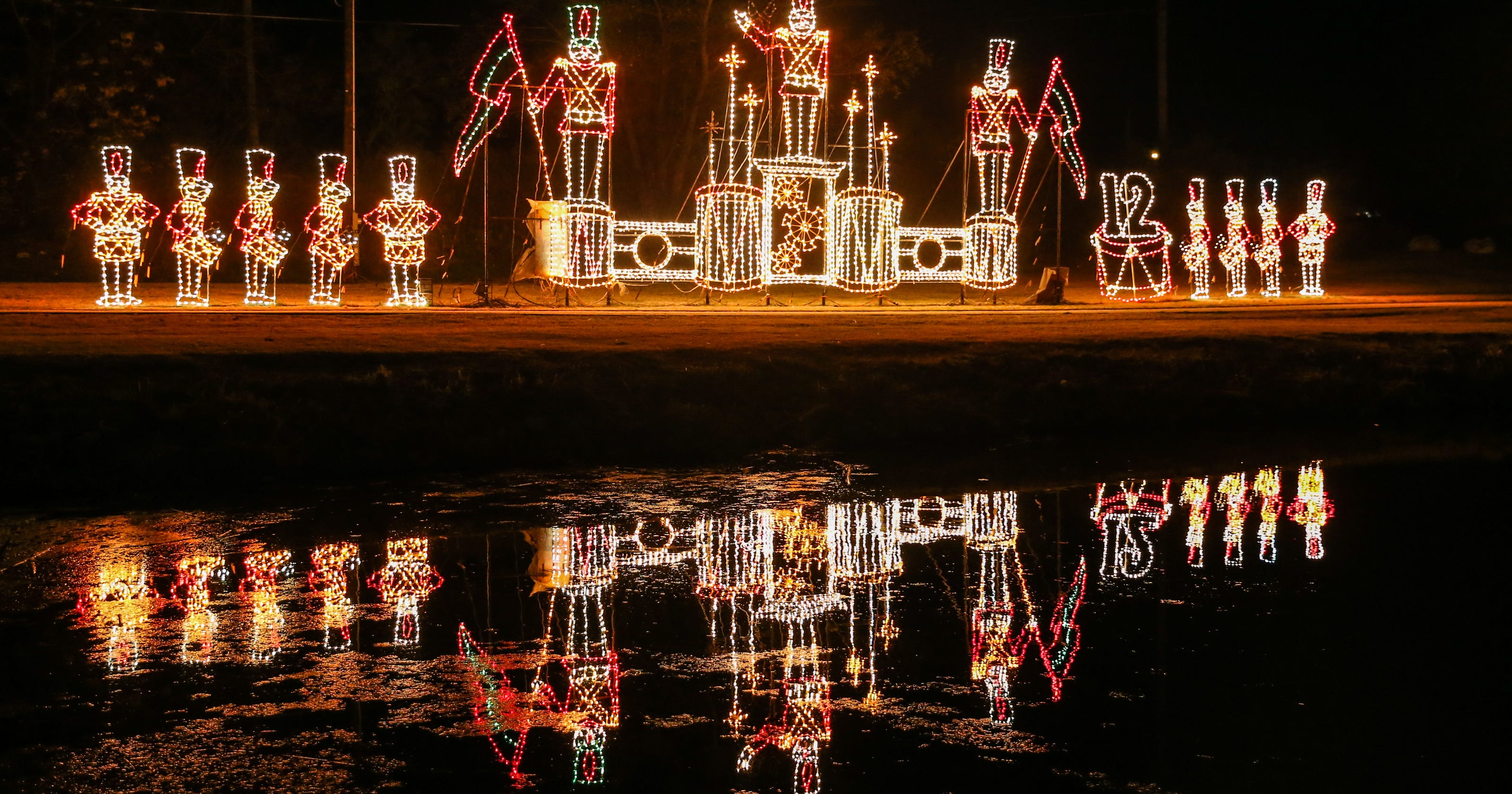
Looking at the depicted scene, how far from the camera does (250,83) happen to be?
113 feet

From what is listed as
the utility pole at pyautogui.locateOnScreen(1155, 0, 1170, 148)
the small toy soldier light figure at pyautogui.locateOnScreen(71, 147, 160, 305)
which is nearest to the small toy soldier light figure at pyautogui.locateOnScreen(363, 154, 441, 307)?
the small toy soldier light figure at pyautogui.locateOnScreen(71, 147, 160, 305)

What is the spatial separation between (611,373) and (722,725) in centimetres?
795

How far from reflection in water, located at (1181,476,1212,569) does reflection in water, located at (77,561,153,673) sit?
6.02 meters

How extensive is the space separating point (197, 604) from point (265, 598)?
347 millimetres

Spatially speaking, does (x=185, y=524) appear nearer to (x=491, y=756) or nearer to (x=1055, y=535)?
(x=491, y=756)

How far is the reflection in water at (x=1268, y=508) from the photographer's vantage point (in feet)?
29.7

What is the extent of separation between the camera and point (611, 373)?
1354cm

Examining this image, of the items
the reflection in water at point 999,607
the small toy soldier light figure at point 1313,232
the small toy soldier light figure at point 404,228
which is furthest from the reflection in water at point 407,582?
the small toy soldier light figure at point 1313,232

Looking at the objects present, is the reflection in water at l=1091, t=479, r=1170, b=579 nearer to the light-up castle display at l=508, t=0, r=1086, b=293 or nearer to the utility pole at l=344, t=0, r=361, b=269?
the light-up castle display at l=508, t=0, r=1086, b=293

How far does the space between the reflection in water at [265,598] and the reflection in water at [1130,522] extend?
4704 millimetres

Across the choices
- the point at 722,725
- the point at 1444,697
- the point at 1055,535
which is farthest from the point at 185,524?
the point at 1444,697

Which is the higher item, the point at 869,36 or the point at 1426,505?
the point at 869,36

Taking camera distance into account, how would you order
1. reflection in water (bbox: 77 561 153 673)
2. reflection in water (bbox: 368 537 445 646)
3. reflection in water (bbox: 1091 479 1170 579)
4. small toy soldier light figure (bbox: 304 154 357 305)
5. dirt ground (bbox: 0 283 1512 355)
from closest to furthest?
reflection in water (bbox: 77 561 153 673), reflection in water (bbox: 368 537 445 646), reflection in water (bbox: 1091 479 1170 579), dirt ground (bbox: 0 283 1512 355), small toy soldier light figure (bbox: 304 154 357 305)

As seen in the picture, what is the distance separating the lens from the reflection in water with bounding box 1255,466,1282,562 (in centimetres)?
904
